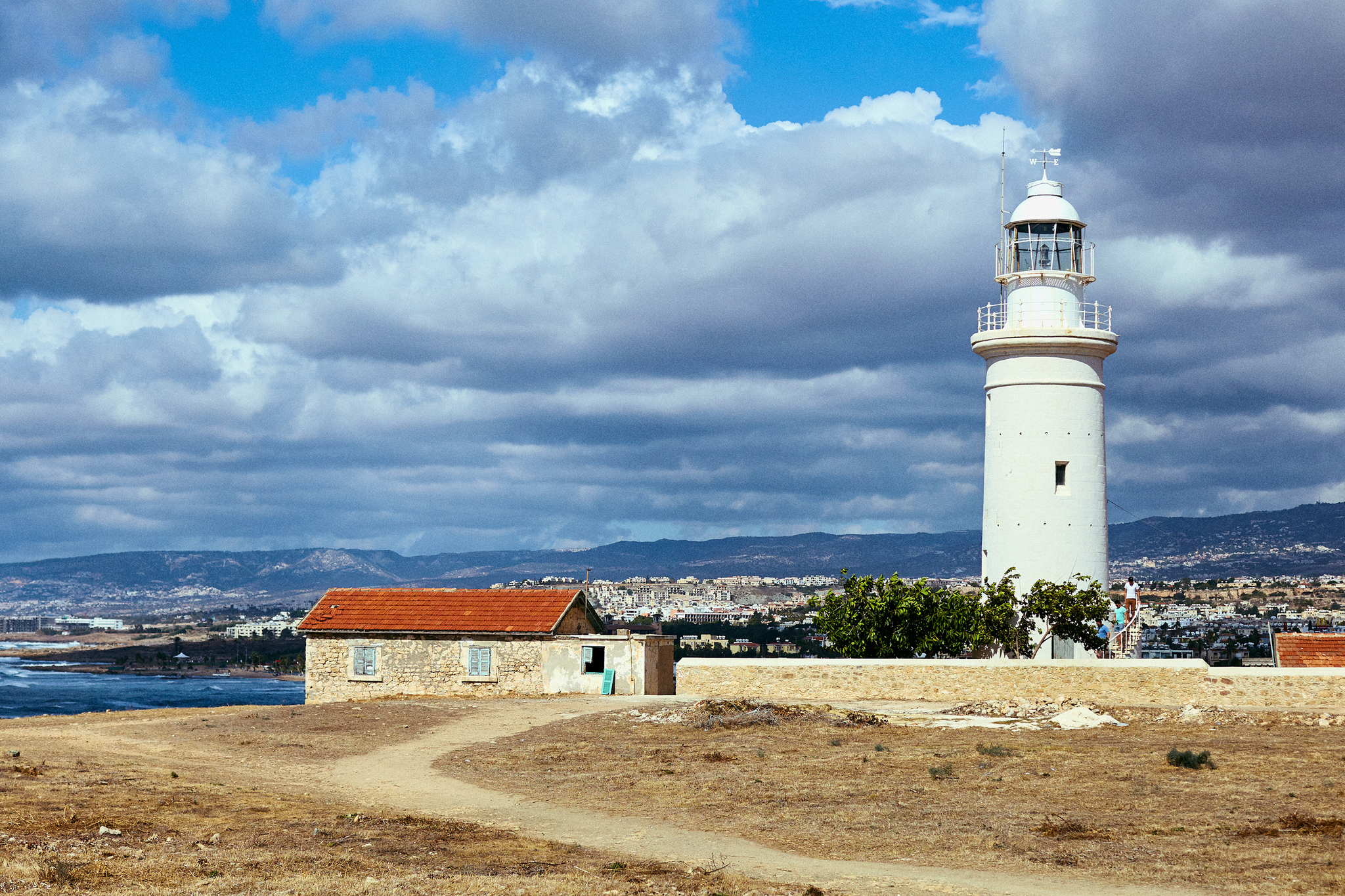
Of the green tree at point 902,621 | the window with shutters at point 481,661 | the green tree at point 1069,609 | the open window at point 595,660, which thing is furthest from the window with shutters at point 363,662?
the green tree at point 1069,609

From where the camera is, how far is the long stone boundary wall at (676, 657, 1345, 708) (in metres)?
24.7

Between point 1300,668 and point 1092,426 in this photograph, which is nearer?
point 1300,668

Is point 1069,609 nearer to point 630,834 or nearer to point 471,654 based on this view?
point 471,654

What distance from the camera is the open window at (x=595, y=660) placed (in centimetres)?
3048

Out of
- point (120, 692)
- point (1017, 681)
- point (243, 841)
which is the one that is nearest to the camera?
point (243, 841)

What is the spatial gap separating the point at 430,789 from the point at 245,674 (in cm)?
16784

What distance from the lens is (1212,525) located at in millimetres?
188000

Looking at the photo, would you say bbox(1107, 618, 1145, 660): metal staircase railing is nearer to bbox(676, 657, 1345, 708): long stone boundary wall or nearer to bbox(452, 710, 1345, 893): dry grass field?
bbox(676, 657, 1345, 708): long stone boundary wall

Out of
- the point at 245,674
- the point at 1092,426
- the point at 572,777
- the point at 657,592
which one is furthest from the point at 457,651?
the point at 657,592

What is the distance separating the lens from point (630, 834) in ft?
46.9

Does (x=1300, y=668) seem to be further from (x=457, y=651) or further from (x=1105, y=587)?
(x=457, y=651)

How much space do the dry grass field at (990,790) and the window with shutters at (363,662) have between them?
8.40 m

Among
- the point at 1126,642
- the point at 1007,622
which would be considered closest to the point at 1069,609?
the point at 1007,622

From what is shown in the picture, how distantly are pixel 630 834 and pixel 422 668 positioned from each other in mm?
17281
